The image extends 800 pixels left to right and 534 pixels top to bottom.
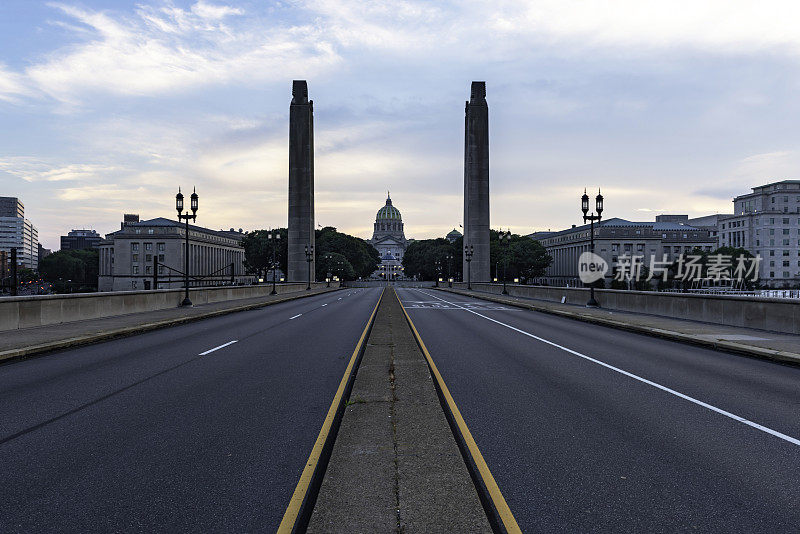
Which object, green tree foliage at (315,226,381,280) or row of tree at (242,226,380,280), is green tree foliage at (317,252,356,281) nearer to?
row of tree at (242,226,380,280)

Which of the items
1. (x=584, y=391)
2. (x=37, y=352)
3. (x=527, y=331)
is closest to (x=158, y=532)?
(x=584, y=391)

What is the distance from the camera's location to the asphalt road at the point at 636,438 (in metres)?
3.94

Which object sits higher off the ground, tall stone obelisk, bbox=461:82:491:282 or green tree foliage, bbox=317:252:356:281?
tall stone obelisk, bbox=461:82:491:282

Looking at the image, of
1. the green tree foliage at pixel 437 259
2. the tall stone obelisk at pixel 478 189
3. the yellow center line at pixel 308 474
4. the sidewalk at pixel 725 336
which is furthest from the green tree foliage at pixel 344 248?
the yellow center line at pixel 308 474

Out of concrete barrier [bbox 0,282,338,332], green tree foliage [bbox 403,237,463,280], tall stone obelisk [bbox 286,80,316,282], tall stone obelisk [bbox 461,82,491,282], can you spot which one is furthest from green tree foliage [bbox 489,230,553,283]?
concrete barrier [bbox 0,282,338,332]

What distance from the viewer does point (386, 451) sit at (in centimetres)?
500

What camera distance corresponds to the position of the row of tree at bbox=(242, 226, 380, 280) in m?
109

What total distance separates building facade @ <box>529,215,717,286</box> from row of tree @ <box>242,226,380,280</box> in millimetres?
64519

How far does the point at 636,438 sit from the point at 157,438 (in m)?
5.43

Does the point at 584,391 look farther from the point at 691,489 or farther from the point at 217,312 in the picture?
the point at 217,312

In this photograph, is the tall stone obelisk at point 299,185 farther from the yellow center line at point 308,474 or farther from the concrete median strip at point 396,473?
the concrete median strip at point 396,473

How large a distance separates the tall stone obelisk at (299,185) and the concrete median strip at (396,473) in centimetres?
7866

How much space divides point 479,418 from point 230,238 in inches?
6512

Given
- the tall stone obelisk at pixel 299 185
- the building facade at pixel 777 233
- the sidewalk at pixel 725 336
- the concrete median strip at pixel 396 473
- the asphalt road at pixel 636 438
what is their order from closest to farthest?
1. the concrete median strip at pixel 396 473
2. the asphalt road at pixel 636 438
3. the sidewalk at pixel 725 336
4. the tall stone obelisk at pixel 299 185
5. the building facade at pixel 777 233
